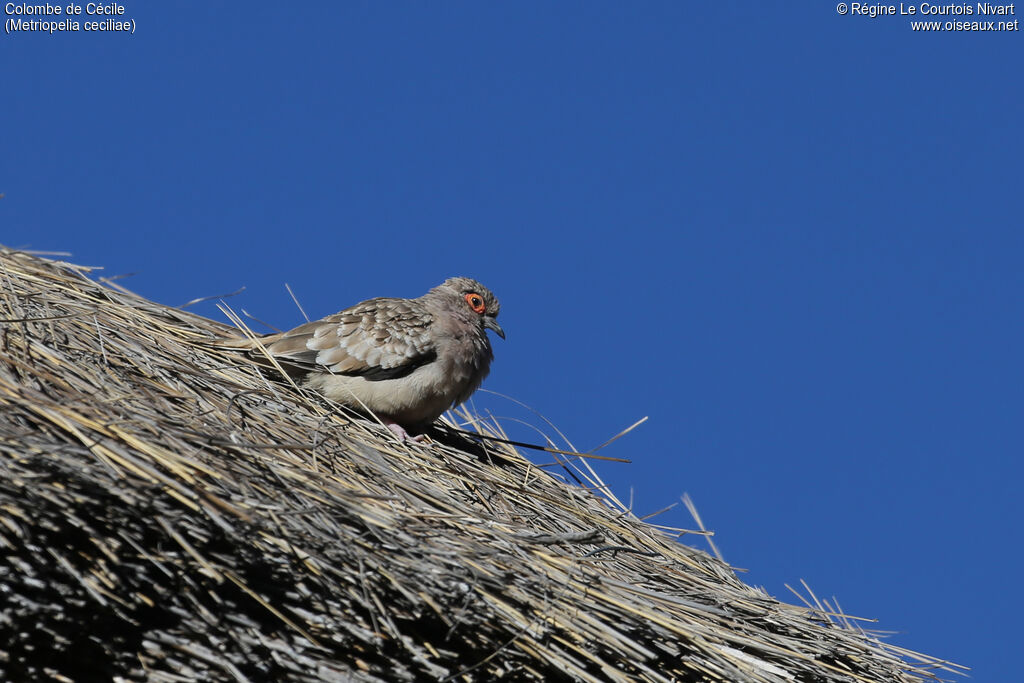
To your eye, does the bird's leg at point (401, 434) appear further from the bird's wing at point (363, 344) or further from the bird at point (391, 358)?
the bird's wing at point (363, 344)

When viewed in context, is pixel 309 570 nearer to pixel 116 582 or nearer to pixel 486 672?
pixel 116 582

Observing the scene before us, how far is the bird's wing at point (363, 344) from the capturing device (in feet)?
17.4

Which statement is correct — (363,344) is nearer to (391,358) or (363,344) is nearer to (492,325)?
(391,358)

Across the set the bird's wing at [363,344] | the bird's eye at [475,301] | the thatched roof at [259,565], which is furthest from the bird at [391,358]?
the thatched roof at [259,565]

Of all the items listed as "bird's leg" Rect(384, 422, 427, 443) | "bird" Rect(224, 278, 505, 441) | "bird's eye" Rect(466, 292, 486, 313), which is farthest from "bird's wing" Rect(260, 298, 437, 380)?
"bird's eye" Rect(466, 292, 486, 313)

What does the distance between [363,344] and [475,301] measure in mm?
921

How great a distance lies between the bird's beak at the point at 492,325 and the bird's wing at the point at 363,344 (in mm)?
563

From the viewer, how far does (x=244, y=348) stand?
5086 millimetres

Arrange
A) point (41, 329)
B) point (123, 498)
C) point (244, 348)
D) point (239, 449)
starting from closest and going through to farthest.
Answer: point (123, 498) < point (239, 449) < point (41, 329) < point (244, 348)

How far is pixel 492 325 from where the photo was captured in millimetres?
6129

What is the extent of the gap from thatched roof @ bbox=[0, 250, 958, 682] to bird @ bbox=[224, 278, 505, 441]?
662 mm

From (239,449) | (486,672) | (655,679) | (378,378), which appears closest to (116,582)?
(239,449)

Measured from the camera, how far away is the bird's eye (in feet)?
19.9

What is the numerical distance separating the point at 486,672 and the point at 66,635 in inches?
56.1
